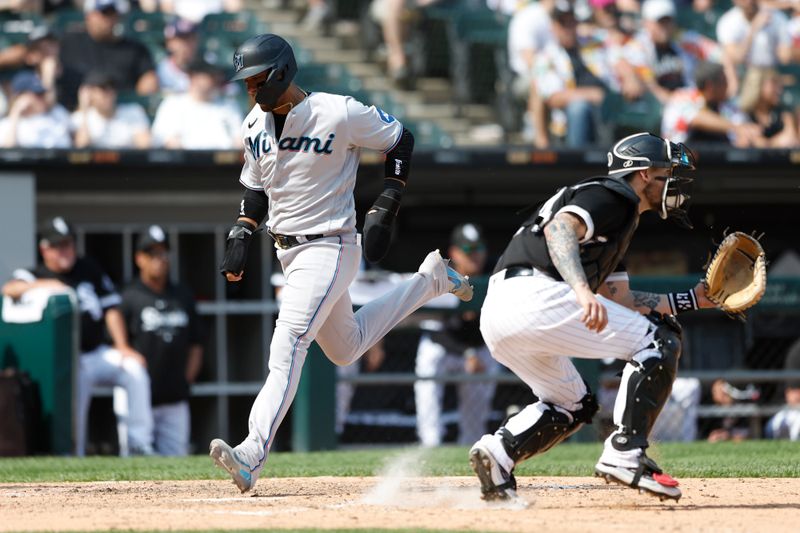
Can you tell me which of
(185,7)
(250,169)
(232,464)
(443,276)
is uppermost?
(250,169)

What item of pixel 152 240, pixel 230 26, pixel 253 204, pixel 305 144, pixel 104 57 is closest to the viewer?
pixel 305 144

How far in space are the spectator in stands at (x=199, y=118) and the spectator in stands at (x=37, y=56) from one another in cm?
88

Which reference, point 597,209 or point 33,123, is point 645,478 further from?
point 33,123

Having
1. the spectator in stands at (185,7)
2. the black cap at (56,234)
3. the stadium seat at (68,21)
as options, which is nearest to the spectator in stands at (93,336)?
the black cap at (56,234)

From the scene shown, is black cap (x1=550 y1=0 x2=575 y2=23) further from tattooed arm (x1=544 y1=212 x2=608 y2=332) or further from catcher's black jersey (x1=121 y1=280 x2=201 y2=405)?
tattooed arm (x1=544 y1=212 x2=608 y2=332)

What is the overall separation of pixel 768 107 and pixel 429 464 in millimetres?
5890

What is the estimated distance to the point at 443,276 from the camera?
6.23 m

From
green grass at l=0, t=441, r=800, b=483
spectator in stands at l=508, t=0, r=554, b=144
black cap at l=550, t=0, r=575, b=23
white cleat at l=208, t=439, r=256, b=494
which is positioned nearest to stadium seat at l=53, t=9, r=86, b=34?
spectator in stands at l=508, t=0, r=554, b=144

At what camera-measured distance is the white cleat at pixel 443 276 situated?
619 cm

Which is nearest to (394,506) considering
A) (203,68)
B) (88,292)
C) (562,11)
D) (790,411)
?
(88,292)

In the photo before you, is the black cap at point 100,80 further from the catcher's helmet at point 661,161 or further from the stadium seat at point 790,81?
the catcher's helmet at point 661,161

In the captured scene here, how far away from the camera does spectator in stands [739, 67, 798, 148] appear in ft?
37.8

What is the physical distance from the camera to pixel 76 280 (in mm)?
9766

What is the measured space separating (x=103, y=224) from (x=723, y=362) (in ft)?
15.9
